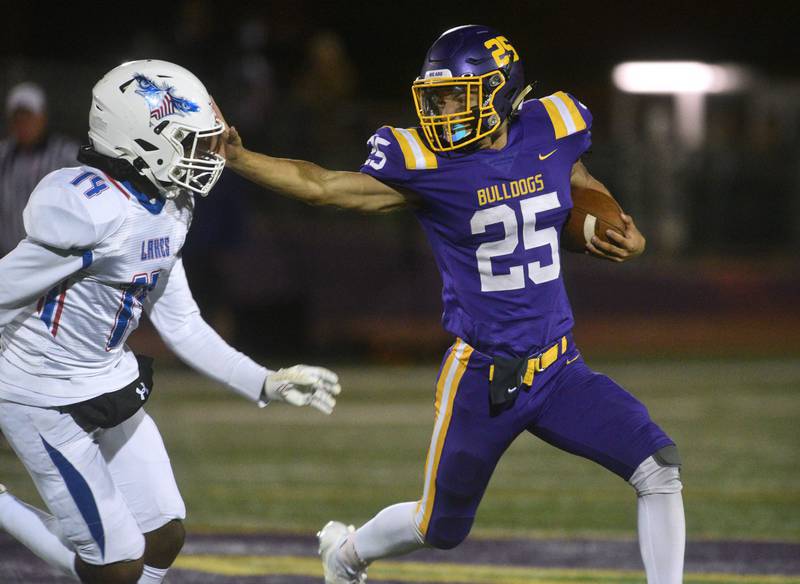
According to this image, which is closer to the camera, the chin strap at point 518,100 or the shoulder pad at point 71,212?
the shoulder pad at point 71,212

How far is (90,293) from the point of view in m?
Answer: 3.34

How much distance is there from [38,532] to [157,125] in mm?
1199

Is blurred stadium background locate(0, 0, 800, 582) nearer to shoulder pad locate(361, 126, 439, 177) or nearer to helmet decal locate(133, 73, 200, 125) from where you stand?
shoulder pad locate(361, 126, 439, 177)

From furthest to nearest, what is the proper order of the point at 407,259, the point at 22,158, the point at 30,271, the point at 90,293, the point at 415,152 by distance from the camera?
1. the point at 407,259
2. the point at 22,158
3. the point at 415,152
4. the point at 90,293
5. the point at 30,271

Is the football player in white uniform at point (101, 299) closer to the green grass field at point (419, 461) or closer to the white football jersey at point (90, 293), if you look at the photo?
the white football jersey at point (90, 293)

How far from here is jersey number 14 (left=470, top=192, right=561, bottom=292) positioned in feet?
12.1

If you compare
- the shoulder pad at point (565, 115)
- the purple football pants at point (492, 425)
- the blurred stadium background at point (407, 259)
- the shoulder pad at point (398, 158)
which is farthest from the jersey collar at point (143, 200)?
the blurred stadium background at point (407, 259)

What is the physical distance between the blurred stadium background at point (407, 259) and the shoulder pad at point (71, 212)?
3.12 m

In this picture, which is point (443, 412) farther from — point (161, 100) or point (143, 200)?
point (161, 100)

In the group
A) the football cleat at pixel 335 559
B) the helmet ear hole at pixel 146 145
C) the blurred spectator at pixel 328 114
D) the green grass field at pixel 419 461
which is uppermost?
the helmet ear hole at pixel 146 145

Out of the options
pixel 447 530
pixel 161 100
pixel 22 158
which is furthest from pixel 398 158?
pixel 22 158

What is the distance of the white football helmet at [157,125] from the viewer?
3.36 m

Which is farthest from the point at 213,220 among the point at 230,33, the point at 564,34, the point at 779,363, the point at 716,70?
the point at 716,70

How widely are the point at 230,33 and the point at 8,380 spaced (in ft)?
26.9
